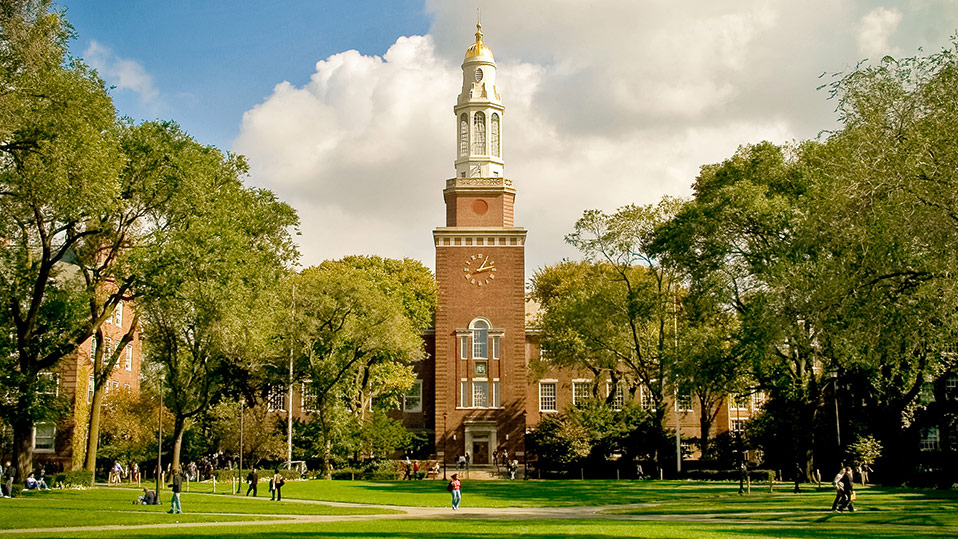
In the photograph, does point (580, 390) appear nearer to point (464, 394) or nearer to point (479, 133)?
point (464, 394)

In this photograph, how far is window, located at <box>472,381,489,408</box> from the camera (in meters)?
64.4

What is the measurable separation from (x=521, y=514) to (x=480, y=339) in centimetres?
3656

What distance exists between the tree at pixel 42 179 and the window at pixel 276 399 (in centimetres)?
2159

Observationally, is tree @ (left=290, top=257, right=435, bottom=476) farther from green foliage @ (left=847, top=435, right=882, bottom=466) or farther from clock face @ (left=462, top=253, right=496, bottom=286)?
green foliage @ (left=847, top=435, right=882, bottom=466)

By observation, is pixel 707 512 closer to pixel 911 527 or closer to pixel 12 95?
pixel 911 527

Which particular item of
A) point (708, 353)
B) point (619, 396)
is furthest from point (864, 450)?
point (619, 396)

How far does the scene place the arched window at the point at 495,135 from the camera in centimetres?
6819

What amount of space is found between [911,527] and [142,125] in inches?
1152

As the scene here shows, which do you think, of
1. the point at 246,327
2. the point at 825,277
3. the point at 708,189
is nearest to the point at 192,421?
the point at 246,327

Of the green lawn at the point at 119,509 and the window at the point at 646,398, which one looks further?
the window at the point at 646,398

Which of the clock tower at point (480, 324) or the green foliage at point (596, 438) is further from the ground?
the clock tower at point (480, 324)

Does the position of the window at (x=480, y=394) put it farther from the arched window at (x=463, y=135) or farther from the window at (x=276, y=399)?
the arched window at (x=463, y=135)

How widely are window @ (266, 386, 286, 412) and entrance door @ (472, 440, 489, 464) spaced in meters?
13.0

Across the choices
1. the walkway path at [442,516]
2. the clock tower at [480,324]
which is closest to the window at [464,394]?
the clock tower at [480,324]
